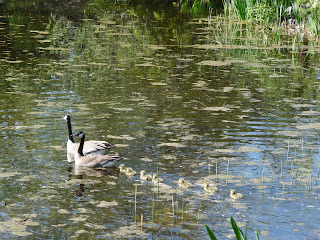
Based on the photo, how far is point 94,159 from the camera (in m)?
8.48

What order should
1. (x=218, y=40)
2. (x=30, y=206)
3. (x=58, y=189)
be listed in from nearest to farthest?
(x=30, y=206) → (x=58, y=189) → (x=218, y=40)

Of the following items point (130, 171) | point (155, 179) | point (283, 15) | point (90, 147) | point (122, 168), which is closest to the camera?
point (155, 179)

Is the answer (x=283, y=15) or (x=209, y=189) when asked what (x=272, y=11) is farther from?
(x=209, y=189)

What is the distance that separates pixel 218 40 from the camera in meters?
18.0

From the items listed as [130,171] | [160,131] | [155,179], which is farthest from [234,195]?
[160,131]

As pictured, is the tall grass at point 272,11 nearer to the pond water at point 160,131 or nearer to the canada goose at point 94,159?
the pond water at point 160,131

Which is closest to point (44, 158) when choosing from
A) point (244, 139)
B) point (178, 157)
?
point (178, 157)

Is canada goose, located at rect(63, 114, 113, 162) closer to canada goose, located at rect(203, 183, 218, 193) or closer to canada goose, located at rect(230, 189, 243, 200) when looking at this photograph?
canada goose, located at rect(203, 183, 218, 193)

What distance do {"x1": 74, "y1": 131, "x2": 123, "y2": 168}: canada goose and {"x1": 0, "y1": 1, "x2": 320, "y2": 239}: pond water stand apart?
130mm

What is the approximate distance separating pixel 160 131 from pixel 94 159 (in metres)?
1.71

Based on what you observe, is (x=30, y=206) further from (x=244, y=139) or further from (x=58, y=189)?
(x=244, y=139)

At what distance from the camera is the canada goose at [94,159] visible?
8.28 m

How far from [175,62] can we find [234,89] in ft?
9.49

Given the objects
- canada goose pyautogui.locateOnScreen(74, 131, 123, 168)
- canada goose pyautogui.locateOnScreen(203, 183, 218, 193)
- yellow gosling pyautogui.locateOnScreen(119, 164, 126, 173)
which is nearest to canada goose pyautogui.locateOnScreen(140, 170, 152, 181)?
yellow gosling pyautogui.locateOnScreen(119, 164, 126, 173)
